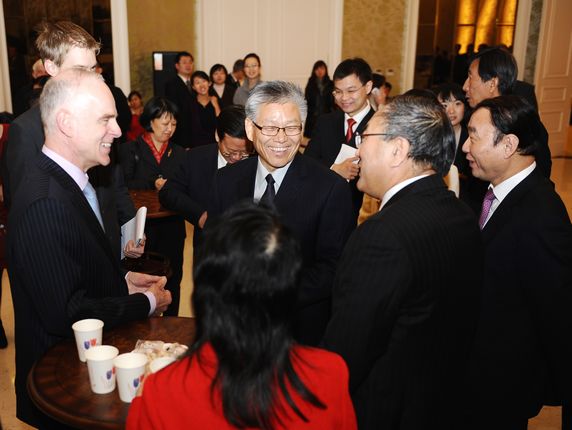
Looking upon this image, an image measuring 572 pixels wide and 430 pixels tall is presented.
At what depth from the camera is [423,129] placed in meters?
1.73

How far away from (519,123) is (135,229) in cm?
179

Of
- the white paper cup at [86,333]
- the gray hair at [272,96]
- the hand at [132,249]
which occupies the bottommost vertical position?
the hand at [132,249]

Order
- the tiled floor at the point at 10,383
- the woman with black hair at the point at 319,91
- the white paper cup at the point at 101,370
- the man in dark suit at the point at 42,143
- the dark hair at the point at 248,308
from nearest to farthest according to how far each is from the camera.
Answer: the dark hair at the point at 248,308
the white paper cup at the point at 101,370
the man in dark suit at the point at 42,143
the tiled floor at the point at 10,383
the woman with black hair at the point at 319,91

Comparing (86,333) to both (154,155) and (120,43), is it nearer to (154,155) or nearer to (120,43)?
(154,155)

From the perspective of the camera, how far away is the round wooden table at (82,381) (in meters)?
1.55

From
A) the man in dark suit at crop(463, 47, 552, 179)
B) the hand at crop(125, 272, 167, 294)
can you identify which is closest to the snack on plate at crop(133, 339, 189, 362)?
the hand at crop(125, 272, 167, 294)

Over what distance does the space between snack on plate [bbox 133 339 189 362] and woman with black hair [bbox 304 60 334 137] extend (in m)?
8.49

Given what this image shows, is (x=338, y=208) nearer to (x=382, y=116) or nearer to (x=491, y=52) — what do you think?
(x=382, y=116)

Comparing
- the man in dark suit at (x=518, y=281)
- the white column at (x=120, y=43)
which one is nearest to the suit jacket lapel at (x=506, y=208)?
the man in dark suit at (x=518, y=281)

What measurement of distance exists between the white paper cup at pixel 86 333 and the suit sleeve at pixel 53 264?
6cm

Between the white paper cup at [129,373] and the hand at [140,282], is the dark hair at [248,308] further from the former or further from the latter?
the hand at [140,282]

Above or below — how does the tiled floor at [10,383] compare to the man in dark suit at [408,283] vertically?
below

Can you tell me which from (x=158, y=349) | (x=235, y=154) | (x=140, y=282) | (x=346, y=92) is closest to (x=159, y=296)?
(x=140, y=282)

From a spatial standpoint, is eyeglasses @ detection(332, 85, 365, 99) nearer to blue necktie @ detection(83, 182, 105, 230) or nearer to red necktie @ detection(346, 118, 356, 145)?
red necktie @ detection(346, 118, 356, 145)
